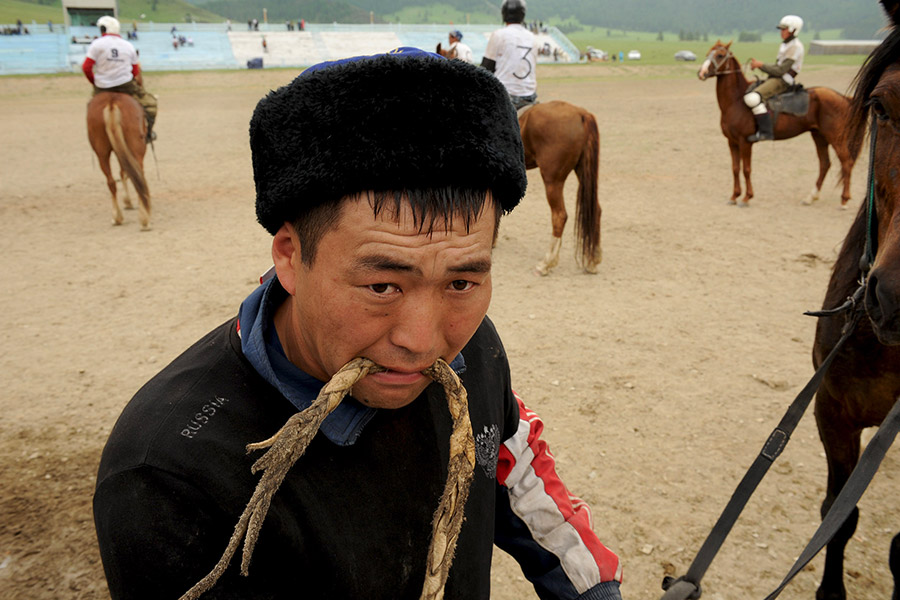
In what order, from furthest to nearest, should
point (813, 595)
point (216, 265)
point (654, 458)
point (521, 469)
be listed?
point (216, 265)
point (654, 458)
point (813, 595)
point (521, 469)

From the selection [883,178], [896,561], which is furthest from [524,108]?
[896,561]

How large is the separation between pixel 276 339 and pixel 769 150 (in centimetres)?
1427

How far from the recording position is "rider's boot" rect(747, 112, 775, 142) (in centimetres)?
944

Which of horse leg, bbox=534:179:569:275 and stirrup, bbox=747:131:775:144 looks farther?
stirrup, bbox=747:131:775:144

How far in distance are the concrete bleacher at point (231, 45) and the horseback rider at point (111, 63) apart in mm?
27625

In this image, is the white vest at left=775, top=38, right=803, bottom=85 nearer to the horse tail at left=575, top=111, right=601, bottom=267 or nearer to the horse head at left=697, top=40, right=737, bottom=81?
the horse head at left=697, top=40, right=737, bottom=81

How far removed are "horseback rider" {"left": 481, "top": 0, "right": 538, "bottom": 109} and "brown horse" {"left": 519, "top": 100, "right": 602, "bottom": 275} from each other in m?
0.67

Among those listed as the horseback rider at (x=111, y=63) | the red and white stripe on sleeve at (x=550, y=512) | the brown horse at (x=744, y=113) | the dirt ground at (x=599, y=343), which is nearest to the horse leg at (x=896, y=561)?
the dirt ground at (x=599, y=343)

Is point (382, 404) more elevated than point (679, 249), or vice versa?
point (382, 404)

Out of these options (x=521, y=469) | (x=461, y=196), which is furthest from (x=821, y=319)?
(x=461, y=196)

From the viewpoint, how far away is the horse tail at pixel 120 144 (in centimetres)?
803

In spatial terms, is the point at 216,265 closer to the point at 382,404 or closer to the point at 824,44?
the point at 382,404

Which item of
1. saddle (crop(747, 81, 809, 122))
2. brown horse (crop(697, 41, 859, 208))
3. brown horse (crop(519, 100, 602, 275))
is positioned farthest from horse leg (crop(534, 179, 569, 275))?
saddle (crop(747, 81, 809, 122))

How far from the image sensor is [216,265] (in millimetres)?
6820
